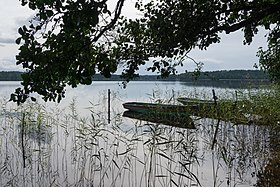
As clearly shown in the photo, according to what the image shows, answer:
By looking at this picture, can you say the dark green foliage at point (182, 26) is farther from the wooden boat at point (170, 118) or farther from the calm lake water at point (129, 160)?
the wooden boat at point (170, 118)

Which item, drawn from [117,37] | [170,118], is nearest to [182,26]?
[117,37]

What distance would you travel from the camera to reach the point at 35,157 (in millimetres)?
7637

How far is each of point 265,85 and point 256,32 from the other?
4.83m

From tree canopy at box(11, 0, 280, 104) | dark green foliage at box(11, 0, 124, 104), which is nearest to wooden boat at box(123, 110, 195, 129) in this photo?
tree canopy at box(11, 0, 280, 104)

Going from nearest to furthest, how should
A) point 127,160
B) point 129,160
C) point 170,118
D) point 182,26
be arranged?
point 182,26
point 129,160
point 127,160
point 170,118

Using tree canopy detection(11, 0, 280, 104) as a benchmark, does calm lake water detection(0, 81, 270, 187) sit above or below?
below

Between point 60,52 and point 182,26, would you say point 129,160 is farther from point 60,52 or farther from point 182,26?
point 60,52

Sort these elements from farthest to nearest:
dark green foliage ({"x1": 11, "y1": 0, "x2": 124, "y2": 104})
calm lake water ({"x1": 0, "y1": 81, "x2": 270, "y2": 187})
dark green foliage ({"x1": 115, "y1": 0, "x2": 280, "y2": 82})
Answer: calm lake water ({"x1": 0, "y1": 81, "x2": 270, "y2": 187}), dark green foliage ({"x1": 115, "y1": 0, "x2": 280, "y2": 82}), dark green foliage ({"x1": 11, "y1": 0, "x2": 124, "y2": 104})

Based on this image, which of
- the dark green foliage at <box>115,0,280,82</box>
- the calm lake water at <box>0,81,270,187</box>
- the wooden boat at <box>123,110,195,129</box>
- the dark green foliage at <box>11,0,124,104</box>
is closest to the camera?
the dark green foliage at <box>11,0,124,104</box>

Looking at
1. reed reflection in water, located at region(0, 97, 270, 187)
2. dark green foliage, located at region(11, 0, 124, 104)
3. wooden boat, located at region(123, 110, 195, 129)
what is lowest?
reed reflection in water, located at region(0, 97, 270, 187)

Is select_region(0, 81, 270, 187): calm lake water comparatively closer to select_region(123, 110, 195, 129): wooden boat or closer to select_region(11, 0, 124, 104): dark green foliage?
select_region(123, 110, 195, 129): wooden boat

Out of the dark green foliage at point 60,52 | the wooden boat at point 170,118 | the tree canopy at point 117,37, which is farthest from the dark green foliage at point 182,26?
the wooden boat at point 170,118

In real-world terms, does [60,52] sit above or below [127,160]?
above

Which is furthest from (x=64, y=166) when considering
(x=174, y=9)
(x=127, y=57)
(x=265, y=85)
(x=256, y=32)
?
(x=265, y=85)
